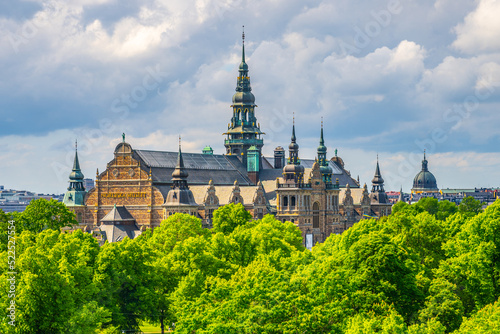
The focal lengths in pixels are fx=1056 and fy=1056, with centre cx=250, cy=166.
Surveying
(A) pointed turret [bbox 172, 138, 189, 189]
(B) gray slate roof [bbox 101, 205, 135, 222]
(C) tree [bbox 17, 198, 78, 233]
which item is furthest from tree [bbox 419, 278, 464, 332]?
(B) gray slate roof [bbox 101, 205, 135, 222]

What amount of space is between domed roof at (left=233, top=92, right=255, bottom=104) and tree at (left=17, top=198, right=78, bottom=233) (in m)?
84.9

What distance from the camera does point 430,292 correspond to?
75438 millimetres

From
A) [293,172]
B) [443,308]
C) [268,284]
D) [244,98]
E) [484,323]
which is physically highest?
[244,98]

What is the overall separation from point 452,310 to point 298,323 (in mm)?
13124

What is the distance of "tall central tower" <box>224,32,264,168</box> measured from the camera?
19600 cm

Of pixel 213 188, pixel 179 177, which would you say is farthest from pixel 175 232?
pixel 213 188

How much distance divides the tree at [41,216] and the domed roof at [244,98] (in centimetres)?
8489

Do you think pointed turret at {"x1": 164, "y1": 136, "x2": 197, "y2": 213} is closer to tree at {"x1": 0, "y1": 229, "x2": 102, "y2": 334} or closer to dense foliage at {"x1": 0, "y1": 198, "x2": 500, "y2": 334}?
dense foliage at {"x1": 0, "y1": 198, "x2": 500, "y2": 334}

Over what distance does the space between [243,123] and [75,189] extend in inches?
1500

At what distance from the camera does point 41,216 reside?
4380 inches

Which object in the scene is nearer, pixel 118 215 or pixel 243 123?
pixel 118 215

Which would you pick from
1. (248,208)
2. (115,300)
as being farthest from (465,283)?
(248,208)

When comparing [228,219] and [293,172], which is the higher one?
[293,172]

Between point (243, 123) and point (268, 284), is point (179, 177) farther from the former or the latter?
point (268, 284)
